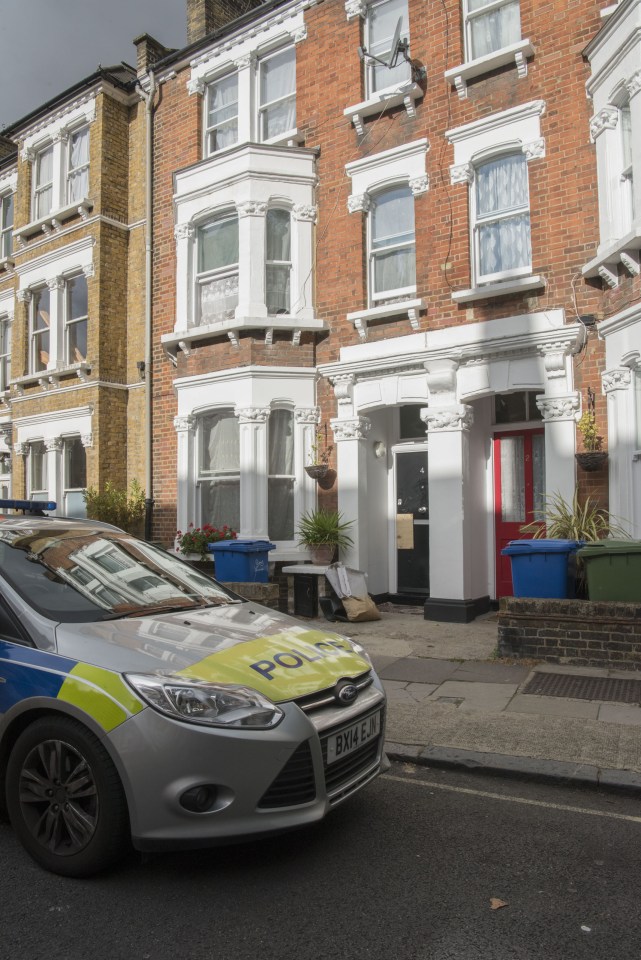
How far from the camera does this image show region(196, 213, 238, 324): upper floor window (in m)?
12.3

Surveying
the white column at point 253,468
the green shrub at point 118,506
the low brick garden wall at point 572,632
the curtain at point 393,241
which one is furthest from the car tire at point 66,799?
the green shrub at point 118,506

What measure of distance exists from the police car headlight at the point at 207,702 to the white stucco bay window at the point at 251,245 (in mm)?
8914

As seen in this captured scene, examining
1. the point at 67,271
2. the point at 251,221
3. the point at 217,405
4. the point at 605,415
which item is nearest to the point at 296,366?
the point at 217,405

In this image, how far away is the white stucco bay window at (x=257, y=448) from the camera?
11617 mm

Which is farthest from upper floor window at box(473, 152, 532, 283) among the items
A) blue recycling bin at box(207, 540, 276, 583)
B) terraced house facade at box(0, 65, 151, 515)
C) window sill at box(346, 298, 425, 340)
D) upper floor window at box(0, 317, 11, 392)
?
upper floor window at box(0, 317, 11, 392)

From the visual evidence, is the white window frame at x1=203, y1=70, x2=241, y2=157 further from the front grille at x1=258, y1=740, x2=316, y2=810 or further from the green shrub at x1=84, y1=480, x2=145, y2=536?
the front grille at x1=258, y1=740, x2=316, y2=810

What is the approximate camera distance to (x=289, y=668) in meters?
3.58

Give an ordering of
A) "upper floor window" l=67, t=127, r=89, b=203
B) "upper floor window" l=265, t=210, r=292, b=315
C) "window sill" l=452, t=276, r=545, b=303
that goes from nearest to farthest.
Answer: "window sill" l=452, t=276, r=545, b=303 < "upper floor window" l=265, t=210, r=292, b=315 < "upper floor window" l=67, t=127, r=89, b=203

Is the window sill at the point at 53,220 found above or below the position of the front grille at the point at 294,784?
above

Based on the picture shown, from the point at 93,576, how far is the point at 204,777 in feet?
5.23

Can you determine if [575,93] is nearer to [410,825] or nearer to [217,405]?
[217,405]

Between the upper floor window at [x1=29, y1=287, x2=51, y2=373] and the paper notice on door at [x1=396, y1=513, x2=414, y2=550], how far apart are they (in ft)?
28.5

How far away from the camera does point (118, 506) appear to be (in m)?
13.3

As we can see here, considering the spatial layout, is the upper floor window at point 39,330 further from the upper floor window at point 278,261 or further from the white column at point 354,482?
the white column at point 354,482
